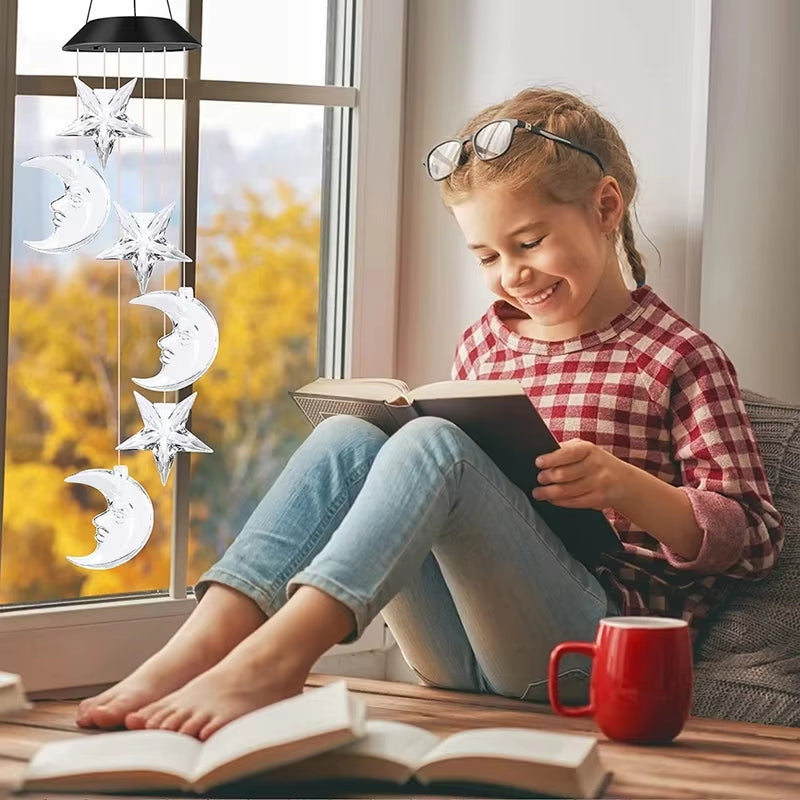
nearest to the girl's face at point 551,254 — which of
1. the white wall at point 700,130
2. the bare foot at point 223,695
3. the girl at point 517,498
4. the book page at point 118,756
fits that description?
the girl at point 517,498

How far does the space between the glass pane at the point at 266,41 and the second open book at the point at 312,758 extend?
1139mm

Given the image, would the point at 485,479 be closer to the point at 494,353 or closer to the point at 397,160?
the point at 494,353

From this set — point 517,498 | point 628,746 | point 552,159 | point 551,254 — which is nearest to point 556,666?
point 628,746

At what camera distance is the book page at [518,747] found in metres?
1.02

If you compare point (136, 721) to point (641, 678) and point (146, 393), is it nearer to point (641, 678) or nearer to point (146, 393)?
point (641, 678)

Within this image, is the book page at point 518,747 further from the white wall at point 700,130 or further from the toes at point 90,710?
the white wall at point 700,130

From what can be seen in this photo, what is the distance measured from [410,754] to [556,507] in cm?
48

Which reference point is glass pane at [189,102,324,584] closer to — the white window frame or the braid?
the white window frame

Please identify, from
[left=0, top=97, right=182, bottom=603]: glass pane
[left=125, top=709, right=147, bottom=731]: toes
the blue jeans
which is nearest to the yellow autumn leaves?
[left=0, top=97, right=182, bottom=603]: glass pane

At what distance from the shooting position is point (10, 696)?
1146 mm

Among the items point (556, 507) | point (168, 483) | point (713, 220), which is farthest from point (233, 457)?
point (713, 220)

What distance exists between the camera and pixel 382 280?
2090 mm

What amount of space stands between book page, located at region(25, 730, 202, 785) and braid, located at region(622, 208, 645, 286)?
3.23 ft

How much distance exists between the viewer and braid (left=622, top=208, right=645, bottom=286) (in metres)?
1.78
